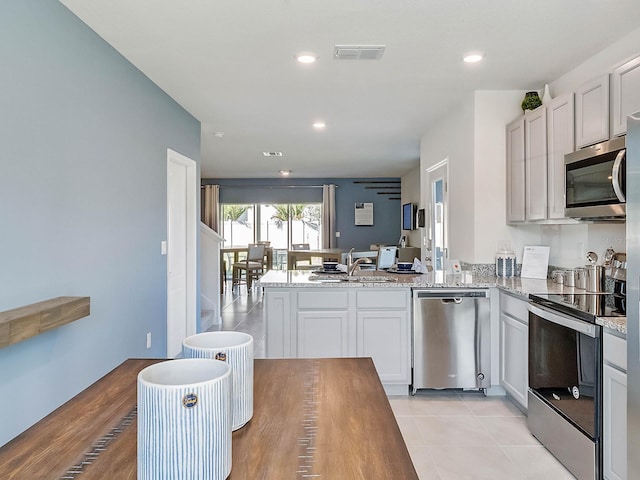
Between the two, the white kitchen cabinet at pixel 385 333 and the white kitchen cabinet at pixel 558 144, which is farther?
the white kitchen cabinet at pixel 385 333

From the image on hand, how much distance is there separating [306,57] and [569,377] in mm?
2618

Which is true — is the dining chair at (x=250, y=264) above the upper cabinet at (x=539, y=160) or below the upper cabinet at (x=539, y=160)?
below

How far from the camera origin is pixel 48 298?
90.3 inches

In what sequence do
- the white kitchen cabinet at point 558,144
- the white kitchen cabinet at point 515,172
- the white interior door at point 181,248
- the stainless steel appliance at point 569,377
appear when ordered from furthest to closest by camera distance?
1. the white interior door at point 181,248
2. the white kitchen cabinet at point 515,172
3. the white kitchen cabinet at point 558,144
4. the stainless steel appliance at point 569,377

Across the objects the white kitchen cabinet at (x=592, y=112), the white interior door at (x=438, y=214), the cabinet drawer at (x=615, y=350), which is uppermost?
the white kitchen cabinet at (x=592, y=112)

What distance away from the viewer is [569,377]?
233 cm

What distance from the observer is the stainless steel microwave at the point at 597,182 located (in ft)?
7.44

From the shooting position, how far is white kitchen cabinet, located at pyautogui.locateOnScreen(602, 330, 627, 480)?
196 cm

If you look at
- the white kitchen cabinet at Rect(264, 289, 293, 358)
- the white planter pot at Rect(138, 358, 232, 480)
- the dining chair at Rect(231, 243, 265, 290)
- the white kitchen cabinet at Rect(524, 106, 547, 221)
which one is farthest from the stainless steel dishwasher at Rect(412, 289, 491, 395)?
the dining chair at Rect(231, 243, 265, 290)

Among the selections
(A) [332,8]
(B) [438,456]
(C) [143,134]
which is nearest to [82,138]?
(C) [143,134]

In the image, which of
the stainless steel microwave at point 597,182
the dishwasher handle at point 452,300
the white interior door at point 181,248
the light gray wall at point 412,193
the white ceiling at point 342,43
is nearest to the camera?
the stainless steel microwave at point 597,182

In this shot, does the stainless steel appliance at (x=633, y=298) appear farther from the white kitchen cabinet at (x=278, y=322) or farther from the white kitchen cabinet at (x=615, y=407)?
the white kitchen cabinet at (x=278, y=322)

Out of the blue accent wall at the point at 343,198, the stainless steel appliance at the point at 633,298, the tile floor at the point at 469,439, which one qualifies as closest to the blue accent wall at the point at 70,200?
the tile floor at the point at 469,439

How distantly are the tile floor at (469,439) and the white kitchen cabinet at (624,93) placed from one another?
191 cm
